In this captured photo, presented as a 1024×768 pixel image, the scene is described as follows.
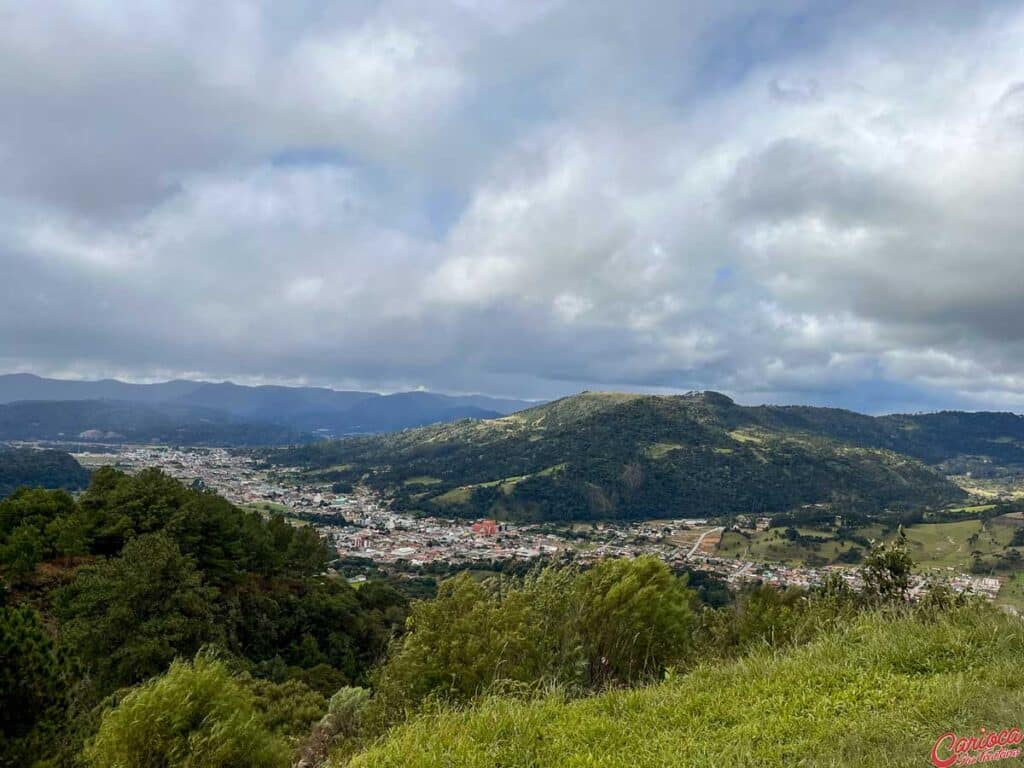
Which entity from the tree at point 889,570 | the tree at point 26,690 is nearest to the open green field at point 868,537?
the tree at point 889,570

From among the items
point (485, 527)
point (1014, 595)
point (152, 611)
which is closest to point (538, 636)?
point (1014, 595)

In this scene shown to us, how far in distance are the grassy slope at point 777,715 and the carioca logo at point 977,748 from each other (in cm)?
11

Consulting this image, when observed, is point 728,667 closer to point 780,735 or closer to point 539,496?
point 780,735

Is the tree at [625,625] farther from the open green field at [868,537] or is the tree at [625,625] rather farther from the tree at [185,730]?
the open green field at [868,537]

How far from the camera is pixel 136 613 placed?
18.7 m

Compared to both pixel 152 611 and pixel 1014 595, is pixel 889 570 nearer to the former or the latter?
pixel 1014 595

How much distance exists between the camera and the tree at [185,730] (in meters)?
6.01

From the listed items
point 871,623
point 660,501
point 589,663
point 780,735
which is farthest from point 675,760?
point 660,501

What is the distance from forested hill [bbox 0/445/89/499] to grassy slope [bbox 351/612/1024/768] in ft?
421

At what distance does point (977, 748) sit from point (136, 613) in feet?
75.8

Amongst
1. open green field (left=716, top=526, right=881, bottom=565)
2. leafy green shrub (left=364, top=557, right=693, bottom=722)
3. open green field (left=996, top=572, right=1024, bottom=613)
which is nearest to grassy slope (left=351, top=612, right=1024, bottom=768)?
open green field (left=996, top=572, right=1024, bottom=613)

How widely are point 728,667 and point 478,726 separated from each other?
324 centimetres

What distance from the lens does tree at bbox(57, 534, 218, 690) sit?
679 inches

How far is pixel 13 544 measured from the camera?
22000 mm
